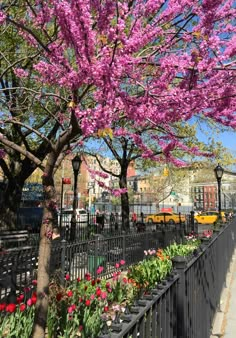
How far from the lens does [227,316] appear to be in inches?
244

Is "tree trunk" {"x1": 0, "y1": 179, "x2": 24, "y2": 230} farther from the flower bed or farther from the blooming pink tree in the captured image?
the blooming pink tree

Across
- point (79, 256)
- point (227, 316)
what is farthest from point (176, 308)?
point (79, 256)

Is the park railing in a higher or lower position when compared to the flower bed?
higher

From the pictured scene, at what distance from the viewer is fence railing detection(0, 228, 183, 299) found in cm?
568

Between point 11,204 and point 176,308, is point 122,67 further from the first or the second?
point 11,204

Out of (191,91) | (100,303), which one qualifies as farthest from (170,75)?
(100,303)

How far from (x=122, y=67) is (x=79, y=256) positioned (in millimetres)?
5656

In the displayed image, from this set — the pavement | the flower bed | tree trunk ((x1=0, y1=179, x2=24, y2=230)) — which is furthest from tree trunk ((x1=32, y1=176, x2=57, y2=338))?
tree trunk ((x1=0, y1=179, x2=24, y2=230))

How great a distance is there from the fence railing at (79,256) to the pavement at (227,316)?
260 centimetres

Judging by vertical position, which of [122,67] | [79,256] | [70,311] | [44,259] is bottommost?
[70,311]

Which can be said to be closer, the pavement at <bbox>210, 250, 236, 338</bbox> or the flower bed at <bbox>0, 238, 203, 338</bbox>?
the flower bed at <bbox>0, 238, 203, 338</bbox>

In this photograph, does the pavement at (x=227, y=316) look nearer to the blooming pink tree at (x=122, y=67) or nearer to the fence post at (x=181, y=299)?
the fence post at (x=181, y=299)

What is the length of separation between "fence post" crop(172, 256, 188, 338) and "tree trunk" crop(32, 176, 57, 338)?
3.92ft

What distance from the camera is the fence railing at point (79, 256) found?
5680 millimetres
